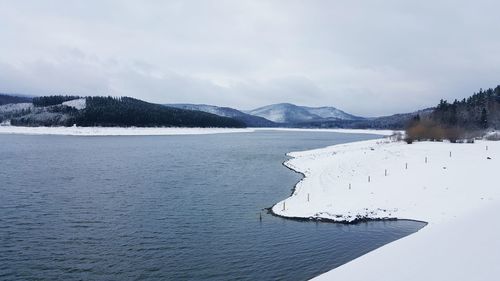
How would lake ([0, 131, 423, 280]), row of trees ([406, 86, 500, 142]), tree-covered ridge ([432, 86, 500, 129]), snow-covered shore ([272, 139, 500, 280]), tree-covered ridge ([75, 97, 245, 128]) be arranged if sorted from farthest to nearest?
tree-covered ridge ([75, 97, 245, 128])
tree-covered ridge ([432, 86, 500, 129])
row of trees ([406, 86, 500, 142])
lake ([0, 131, 423, 280])
snow-covered shore ([272, 139, 500, 280])

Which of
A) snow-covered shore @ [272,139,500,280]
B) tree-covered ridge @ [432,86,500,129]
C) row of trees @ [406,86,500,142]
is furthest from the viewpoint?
tree-covered ridge @ [432,86,500,129]

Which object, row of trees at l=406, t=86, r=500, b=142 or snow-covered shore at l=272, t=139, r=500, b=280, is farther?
row of trees at l=406, t=86, r=500, b=142

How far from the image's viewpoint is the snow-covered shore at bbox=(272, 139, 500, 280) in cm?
1274

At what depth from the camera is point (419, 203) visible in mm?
27141

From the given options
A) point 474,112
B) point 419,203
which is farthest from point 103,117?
point 419,203

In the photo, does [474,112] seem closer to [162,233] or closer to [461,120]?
[461,120]

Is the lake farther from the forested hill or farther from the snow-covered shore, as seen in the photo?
the forested hill

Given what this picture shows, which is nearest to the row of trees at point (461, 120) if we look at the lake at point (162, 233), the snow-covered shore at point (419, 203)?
the snow-covered shore at point (419, 203)

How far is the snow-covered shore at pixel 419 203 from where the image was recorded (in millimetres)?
12742

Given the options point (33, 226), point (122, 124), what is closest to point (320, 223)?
point (33, 226)

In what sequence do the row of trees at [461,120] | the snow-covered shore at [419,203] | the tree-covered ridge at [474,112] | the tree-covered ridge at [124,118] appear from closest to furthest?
the snow-covered shore at [419,203] → the row of trees at [461,120] → the tree-covered ridge at [474,112] → the tree-covered ridge at [124,118]

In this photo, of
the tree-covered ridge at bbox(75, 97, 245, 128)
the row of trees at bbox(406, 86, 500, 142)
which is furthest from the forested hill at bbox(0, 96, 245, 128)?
the row of trees at bbox(406, 86, 500, 142)

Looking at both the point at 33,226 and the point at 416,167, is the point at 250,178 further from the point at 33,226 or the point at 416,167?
the point at 33,226

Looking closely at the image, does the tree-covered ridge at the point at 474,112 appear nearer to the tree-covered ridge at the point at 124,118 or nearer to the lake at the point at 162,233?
the lake at the point at 162,233
